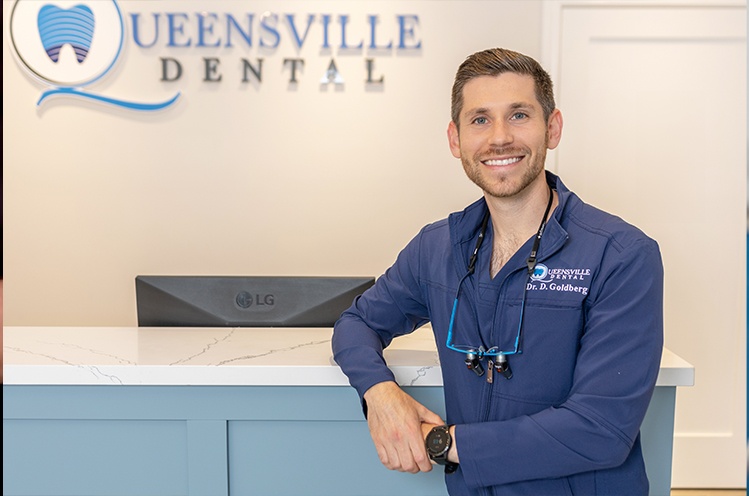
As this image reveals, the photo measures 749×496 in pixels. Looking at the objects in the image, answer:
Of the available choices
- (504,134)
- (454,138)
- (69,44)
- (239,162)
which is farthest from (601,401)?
(69,44)

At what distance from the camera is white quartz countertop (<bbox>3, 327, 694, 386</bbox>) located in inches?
59.8

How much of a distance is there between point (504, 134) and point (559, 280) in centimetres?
32

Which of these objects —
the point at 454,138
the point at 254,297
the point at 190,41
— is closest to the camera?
the point at 454,138

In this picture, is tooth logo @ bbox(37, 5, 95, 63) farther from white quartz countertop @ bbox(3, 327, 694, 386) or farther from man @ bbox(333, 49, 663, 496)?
man @ bbox(333, 49, 663, 496)

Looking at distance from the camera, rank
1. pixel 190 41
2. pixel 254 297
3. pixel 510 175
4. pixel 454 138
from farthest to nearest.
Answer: pixel 190 41, pixel 254 297, pixel 454 138, pixel 510 175

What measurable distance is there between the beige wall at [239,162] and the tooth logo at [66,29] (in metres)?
0.16

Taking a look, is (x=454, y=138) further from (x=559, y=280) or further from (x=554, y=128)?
(x=559, y=280)

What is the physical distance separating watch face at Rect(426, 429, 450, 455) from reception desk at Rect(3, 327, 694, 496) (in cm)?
21

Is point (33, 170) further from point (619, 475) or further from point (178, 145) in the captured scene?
point (619, 475)

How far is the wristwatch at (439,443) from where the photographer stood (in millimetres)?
1322

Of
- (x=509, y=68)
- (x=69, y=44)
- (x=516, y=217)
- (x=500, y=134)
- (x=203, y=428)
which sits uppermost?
(x=69, y=44)

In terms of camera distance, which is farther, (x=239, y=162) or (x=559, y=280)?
(x=239, y=162)

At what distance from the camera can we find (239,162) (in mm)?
3330

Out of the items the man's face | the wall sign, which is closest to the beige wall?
the wall sign
